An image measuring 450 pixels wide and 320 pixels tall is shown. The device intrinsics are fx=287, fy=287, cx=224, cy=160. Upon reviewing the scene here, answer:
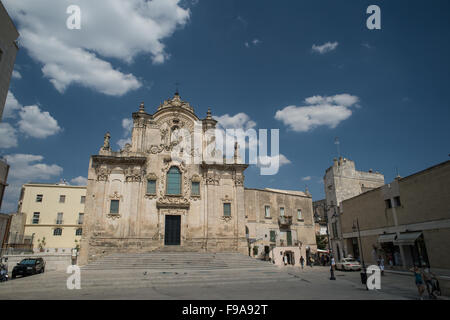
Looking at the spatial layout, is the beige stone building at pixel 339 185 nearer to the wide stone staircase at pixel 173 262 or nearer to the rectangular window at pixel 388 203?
the rectangular window at pixel 388 203

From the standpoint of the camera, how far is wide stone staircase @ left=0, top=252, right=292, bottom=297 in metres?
14.7

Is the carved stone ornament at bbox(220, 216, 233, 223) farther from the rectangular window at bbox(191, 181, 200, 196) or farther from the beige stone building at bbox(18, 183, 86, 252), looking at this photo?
the beige stone building at bbox(18, 183, 86, 252)

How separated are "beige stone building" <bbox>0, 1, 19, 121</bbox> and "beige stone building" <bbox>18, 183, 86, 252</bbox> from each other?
29.7 m

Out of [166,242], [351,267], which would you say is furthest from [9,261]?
[351,267]

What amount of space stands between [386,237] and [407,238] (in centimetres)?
267

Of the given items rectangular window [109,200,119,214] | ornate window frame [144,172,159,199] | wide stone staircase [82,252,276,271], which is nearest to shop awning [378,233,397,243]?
wide stone staircase [82,252,276,271]

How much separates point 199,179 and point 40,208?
26517 millimetres

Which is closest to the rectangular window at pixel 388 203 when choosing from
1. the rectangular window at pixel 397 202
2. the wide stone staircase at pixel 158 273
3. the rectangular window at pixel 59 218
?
the rectangular window at pixel 397 202

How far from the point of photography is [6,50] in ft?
47.8

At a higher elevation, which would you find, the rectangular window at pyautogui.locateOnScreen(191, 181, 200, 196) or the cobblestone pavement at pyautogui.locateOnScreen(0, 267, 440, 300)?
the rectangular window at pyautogui.locateOnScreen(191, 181, 200, 196)

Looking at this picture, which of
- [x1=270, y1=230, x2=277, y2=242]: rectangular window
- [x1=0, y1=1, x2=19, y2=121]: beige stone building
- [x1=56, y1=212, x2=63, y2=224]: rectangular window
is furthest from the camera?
[x1=56, y1=212, x2=63, y2=224]: rectangular window

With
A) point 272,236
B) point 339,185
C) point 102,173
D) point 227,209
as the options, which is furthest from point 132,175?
point 339,185

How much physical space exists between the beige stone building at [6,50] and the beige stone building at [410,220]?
84.6 feet
